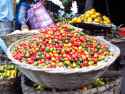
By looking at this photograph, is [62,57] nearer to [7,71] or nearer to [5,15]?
[7,71]

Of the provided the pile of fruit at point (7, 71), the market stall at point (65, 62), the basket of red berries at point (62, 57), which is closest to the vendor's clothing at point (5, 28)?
the pile of fruit at point (7, 71)

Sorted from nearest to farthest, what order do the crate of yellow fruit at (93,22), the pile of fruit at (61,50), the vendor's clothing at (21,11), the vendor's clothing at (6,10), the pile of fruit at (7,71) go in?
the pile of fruit at (61,50)
the pile of fruit at (7,71)
the crate of yellow fruit at (93,22)
the vendor's clothing at (6,10)
the vendor's clothing at (21,11)

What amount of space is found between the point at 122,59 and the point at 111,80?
893 millimetres

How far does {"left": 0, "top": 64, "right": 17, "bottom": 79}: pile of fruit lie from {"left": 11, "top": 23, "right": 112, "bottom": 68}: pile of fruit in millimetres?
690

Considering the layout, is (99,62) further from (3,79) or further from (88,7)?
(88,7)

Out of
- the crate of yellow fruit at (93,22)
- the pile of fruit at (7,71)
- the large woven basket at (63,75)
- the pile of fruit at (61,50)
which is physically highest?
the crate of yellow fruit at (93,22)

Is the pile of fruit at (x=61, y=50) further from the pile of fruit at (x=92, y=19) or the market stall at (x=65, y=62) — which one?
the pile of fruit at (x=92, y=19)

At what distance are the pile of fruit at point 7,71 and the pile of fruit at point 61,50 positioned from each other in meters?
0.69

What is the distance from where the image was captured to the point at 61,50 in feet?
16.8

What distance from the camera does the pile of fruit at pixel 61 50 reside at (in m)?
4.95

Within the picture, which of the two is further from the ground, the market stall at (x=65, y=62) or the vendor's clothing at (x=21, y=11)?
the vendor's clothing at (x=21, y=11)

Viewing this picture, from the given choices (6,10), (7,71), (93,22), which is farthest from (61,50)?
(6,10)

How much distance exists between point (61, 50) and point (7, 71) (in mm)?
1451

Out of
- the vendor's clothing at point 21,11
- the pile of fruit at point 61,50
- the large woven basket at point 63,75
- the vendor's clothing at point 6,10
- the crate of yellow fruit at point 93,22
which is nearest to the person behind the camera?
the large woven basket at point 63,75
